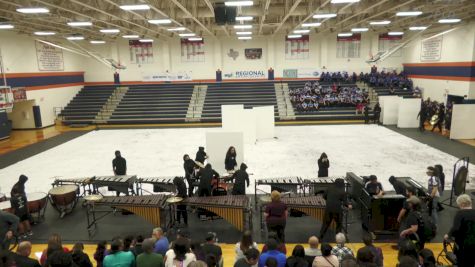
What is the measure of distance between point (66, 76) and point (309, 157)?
20.9 metres

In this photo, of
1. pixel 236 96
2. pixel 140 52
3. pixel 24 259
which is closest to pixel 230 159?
pixel 24 259

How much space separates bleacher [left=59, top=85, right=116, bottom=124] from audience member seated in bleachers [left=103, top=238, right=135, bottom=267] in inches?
836

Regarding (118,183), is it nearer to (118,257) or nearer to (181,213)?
(181,213)

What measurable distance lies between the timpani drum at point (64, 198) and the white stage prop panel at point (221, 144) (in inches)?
180

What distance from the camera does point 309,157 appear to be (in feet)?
45.8

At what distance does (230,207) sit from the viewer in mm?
7430

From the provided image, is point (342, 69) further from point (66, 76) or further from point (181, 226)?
point (181, 226)

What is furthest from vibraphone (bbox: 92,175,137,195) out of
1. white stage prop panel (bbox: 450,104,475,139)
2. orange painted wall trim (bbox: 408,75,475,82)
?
orange painted wall trim (bbox: 408,75,475,82)

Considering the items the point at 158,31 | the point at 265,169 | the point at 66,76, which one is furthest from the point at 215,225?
the point at 66,76

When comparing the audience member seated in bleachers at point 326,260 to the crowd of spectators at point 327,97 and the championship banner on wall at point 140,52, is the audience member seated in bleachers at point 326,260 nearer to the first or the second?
the crowd of spectators at point 327,97

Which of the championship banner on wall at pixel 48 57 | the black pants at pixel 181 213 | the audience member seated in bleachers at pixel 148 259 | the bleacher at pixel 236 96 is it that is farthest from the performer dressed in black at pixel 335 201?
the championship banner on wall at pixel 48 57

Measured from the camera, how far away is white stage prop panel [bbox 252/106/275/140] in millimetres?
17547

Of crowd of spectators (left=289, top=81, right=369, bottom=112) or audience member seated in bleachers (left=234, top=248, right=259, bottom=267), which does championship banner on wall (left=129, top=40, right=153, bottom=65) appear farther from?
audience member seated in bleachers (left=234, top=248, right=259, bottom=267)

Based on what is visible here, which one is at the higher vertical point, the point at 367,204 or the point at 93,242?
the point at 367,204
